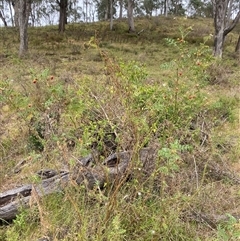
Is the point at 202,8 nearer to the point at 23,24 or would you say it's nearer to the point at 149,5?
the point at 149,5

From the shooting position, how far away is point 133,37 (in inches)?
664

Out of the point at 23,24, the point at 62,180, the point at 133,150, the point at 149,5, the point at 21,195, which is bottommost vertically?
the point at 21,195

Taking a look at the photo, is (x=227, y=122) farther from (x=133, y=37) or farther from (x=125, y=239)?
(x=133, y=37)

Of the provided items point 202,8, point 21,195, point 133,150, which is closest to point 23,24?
point 21,195

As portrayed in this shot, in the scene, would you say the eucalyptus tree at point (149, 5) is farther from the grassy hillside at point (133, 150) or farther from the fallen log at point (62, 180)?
the fallen log at point (62, 180)

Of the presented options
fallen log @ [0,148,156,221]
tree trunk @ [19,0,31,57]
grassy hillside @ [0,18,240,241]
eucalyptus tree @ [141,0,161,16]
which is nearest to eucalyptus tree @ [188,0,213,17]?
eucalyptus tree @ [141,0,161,16]

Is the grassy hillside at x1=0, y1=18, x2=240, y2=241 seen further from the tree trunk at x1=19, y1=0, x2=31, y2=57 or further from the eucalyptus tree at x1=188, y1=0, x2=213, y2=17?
the eucalyptus tree at x1=188, y1=0, x2=213, y2=17

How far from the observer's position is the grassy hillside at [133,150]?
2.14m

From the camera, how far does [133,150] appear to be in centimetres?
220

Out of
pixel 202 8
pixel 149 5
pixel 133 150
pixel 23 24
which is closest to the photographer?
pixel 133 150

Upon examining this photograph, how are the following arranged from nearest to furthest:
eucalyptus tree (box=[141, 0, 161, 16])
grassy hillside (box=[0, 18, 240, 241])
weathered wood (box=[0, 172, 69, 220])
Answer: grassy hillside (box=[0, 18, 240, 241]) < weathered wood (box=[0, 172, 69, 220]) < eucalyptus tree (box=[141, 0, 161, 16])

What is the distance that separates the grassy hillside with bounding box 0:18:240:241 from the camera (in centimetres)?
214

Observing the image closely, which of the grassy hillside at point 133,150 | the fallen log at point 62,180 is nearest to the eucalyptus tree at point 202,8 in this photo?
the grassy hillside at point 133,150

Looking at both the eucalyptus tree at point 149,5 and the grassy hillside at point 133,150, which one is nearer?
the grassy hillside at point 133,150
